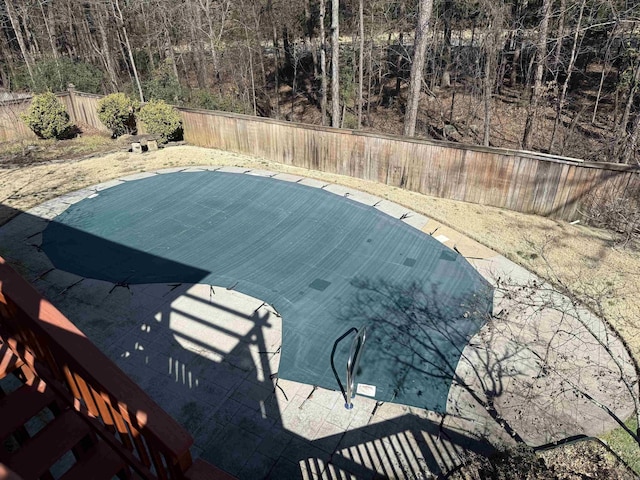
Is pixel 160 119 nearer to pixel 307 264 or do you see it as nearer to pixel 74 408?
pixel 307 264

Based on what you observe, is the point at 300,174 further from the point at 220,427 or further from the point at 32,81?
the point at 32,81

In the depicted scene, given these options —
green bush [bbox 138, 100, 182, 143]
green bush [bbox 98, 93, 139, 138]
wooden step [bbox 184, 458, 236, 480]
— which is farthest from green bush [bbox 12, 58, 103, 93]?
wooden step [bbox 184, 458, 236, 480]

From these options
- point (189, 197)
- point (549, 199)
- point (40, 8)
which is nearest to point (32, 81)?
point (40, 8)

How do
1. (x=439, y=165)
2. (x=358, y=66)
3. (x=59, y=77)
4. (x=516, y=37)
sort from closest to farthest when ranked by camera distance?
(x=439, y=165) → (x=59, y=77) → (x=516, y=37) → (x=358, y=66)

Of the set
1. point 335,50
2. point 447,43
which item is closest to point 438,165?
point 335,50

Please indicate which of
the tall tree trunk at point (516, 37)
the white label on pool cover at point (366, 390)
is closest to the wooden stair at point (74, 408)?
the white label on pool cover at point (366, 390)

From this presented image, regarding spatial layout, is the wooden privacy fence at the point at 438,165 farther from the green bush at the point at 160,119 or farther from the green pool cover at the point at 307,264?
the green pool cover at the point at 307,264
